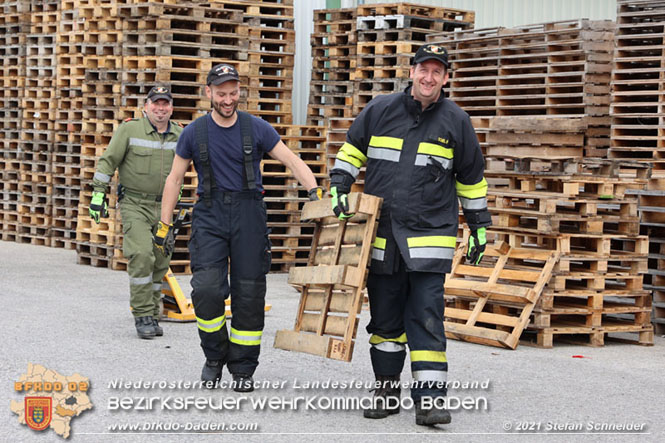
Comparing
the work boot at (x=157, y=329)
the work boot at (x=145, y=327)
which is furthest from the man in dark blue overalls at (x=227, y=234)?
the work boot at (x=157, y=329)

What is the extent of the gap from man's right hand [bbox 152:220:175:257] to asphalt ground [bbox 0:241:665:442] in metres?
0.90

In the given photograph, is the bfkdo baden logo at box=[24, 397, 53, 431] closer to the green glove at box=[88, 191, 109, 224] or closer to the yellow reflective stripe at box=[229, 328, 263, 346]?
the yellow reflective stripe at box=[229, 328, 263, 346]

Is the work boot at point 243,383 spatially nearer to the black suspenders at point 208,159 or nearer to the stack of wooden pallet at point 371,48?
the black suspenders at point 208,159

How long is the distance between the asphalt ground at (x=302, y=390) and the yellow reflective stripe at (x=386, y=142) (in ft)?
5.42

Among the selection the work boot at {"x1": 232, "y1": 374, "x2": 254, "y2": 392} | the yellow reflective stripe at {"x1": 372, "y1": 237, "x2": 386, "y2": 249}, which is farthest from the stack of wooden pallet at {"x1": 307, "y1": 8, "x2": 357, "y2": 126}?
the yellow reflective stripe at {"x1": 372, "y1": 237, "x2": 386, "y2": 249}

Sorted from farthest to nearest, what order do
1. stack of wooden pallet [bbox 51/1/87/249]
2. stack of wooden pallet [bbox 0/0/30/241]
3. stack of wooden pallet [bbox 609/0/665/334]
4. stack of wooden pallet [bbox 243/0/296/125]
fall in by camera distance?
1. stack of wooden pallet [bbox 0/0/30/241]
2. stack of wooden pallet [bbox 51/1/87/249]
3. stack of wooden pallet [bbox 243/0/296/125]
4. stack of wooden pallet [bbox 609/0/665/334]

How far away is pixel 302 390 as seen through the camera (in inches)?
275

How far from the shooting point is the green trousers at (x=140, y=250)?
9172mm

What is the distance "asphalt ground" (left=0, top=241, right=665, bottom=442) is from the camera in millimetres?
5996

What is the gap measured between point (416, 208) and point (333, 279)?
2.50 ft

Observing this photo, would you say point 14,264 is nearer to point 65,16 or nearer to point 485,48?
point 65,16

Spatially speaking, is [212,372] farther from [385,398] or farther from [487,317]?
[487,317]

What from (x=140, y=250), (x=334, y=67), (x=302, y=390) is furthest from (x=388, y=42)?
(x=302, y=390)

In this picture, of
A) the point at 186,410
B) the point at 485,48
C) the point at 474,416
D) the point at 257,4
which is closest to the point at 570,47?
the point at 485,48
